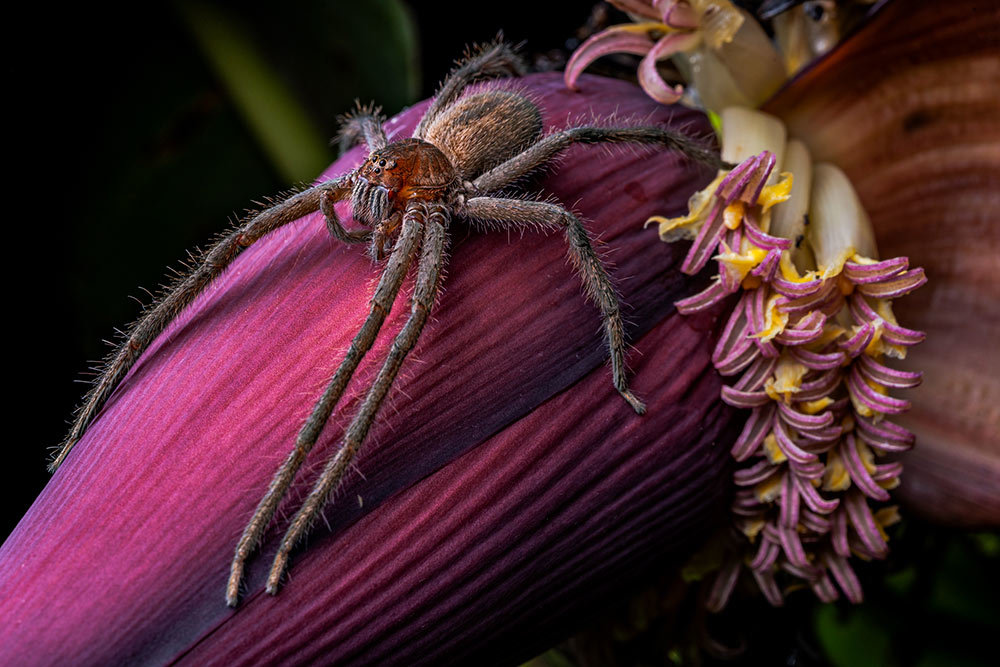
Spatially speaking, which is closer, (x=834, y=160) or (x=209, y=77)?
(x=834, y=160)

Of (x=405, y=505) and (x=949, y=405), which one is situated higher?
(x=405, y=505)

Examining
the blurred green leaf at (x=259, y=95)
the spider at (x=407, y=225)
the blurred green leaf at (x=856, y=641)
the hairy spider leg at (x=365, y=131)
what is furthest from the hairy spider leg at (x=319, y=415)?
the blurred green leaf at (x=856, y=641)

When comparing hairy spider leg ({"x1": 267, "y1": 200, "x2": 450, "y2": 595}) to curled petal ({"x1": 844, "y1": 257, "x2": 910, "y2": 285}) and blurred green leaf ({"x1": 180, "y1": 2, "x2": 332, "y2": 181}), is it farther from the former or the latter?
blurred green leaf ({"x1": 180, "y1": 2, "x2": 332, "y2": 181})

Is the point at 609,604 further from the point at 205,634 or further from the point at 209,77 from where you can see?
the point at 209,77

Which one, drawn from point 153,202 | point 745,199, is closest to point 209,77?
point 153,202

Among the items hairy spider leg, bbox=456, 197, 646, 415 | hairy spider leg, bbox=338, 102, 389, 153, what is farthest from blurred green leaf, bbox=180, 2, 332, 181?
hairy spider leg, bbox=456, 197, 646, 415

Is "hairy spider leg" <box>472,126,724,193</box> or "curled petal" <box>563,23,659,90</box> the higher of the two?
"curled petal" <box>563,23,659,90</box>
